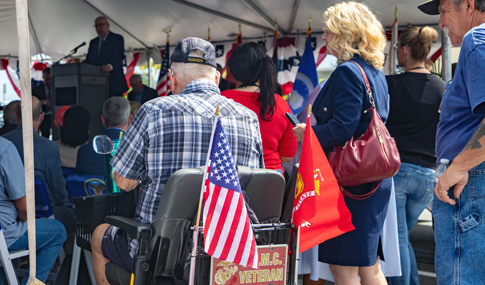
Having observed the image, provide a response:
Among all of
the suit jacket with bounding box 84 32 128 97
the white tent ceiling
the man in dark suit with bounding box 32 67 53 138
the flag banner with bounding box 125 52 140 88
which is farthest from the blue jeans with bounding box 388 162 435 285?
the flag banner with bounding box 125 52 140 88

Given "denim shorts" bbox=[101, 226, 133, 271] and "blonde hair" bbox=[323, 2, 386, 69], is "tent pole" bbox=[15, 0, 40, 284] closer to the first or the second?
"denim shorts" bbox=[101, 226, 133, 271]

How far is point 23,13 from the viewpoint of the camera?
1.70 m

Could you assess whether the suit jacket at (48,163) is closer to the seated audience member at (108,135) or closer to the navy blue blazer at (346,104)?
the seated audience member at (108,135)

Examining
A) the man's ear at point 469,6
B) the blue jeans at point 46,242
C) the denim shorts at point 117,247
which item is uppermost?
the man's ear at point 469,6

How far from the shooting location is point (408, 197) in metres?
2.94

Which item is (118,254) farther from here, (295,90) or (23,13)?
(295,90)

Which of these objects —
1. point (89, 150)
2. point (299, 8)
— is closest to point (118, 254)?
point (89, 150)

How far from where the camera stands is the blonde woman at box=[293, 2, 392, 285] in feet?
7.05

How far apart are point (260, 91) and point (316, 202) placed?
3.80ft

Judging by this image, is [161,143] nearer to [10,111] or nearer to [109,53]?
[10,111]

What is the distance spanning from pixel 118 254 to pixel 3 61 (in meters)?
5.51

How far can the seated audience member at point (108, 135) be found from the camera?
3.55 m

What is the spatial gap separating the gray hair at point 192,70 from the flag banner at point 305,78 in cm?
403

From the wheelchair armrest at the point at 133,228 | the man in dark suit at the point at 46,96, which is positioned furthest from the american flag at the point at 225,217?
the man in dark suit at the point at 46,96
